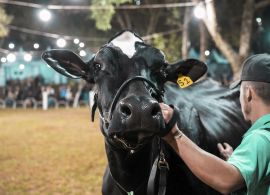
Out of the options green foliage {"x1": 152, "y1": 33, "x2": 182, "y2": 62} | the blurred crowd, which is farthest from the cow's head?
the blurred crowd

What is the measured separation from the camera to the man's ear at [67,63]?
128 inches

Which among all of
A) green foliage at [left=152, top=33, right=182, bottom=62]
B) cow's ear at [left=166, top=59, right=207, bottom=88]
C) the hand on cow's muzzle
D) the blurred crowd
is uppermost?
green foliage at [left=152, top=33, right=182, bottom=62]

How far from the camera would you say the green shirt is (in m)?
2.13

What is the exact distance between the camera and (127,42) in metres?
2.99

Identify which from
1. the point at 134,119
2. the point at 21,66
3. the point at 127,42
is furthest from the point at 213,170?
the point at 21,66

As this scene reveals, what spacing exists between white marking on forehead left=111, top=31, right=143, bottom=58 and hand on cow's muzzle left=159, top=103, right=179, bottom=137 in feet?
1.99

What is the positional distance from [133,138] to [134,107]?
26 cm

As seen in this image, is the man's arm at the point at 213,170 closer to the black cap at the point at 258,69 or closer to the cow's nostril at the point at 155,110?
the cow's nostril at the point at 155,110

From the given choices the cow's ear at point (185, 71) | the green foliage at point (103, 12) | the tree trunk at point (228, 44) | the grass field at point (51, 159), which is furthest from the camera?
the green foliage at point (103, 12)

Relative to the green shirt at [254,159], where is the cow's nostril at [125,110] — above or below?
above

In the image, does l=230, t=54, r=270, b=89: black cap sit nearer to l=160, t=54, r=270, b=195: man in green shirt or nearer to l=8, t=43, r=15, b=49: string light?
l=160, t=54, r=270, b=195: man in green shirt

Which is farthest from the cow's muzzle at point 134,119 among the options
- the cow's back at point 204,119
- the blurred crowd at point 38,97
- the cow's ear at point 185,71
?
the blurred crowd at point 38,97

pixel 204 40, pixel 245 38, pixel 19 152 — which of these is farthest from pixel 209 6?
pixel 19 152

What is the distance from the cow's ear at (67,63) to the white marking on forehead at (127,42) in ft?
1.17
